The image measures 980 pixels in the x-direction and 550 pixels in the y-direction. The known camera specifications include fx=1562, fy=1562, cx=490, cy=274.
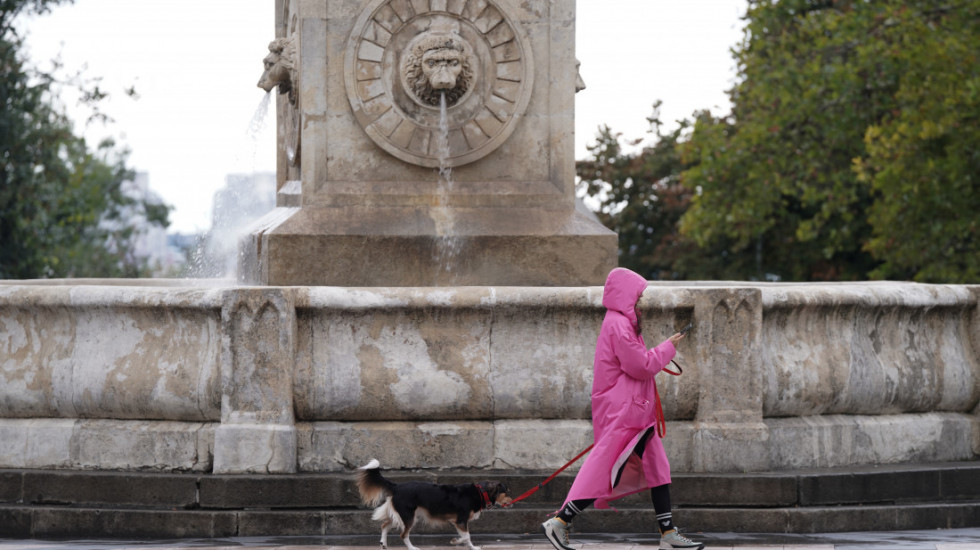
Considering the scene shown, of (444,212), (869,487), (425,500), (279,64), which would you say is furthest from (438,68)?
(869,487)

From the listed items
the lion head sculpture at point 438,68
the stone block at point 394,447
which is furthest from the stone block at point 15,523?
the lion head sculpture at point 438,68

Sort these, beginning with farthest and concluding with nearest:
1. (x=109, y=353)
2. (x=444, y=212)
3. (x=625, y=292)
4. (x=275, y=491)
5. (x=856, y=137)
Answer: (x=856, y=137) → (x=444, y=212) → (x=109, y=353) → (x=275, y=491) → (x=625, y=292)

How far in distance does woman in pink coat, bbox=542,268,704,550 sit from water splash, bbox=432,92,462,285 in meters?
A: 2.63

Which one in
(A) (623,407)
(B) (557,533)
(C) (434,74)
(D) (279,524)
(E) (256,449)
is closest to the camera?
(B) (557,533)

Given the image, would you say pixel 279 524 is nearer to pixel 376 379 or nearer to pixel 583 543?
pixel 376 379

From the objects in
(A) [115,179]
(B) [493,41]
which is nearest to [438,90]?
(B) [493,41]

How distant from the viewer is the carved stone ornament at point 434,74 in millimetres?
10617

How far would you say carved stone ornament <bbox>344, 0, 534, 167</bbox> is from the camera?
10617mm

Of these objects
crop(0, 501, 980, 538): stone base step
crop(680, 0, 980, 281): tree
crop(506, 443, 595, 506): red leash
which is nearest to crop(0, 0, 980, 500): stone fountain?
crop(506, 443, 595, 506): red leash

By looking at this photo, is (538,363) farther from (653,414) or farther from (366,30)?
(366,30)

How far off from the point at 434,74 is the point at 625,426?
354 centimetres

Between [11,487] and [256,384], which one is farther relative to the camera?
[11,487]

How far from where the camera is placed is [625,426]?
7.87 metres

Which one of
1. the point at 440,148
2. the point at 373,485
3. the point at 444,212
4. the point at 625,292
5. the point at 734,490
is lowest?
the point at 734,490
